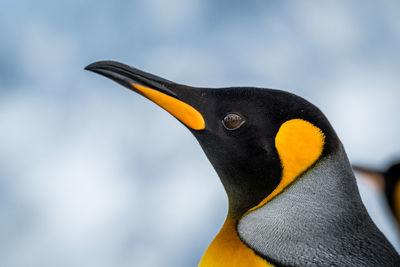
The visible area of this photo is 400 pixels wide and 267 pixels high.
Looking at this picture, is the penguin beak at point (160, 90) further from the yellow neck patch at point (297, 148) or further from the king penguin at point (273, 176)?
the yellow neck patch at point (297, 148)

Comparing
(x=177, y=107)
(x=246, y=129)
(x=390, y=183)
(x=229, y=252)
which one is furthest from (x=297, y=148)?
(x=177, y=107)

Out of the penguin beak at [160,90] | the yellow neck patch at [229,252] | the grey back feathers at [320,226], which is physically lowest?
the yellow neck patch at [229,252]

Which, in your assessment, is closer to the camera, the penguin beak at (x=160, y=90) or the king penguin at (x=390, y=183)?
the king penguin at (x=390, y=183)

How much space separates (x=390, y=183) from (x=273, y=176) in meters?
0.50

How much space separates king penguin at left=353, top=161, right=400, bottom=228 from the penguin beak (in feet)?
2.81

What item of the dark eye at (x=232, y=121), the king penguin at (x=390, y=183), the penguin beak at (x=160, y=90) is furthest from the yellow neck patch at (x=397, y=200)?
the penguin beak at (x=160, y=90)

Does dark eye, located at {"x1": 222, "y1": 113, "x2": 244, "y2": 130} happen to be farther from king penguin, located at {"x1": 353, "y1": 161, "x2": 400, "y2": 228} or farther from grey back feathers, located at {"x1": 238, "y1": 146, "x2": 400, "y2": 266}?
king penguin, located at {"x1": 353, "y1": 161, "x2": 400, "y2": 228}

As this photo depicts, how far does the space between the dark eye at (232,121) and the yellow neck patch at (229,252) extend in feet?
1.45

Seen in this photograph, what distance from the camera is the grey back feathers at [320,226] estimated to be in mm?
1983

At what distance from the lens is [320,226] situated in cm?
213

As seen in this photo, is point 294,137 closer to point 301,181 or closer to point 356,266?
point 301,181

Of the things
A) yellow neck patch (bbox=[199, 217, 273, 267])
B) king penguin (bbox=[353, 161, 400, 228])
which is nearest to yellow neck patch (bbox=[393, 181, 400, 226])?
king penguin (bbox=[353, 161, 400, 228])

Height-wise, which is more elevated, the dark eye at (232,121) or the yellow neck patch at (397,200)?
the dark eye at (232,121)

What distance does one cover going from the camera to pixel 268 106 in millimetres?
2439
